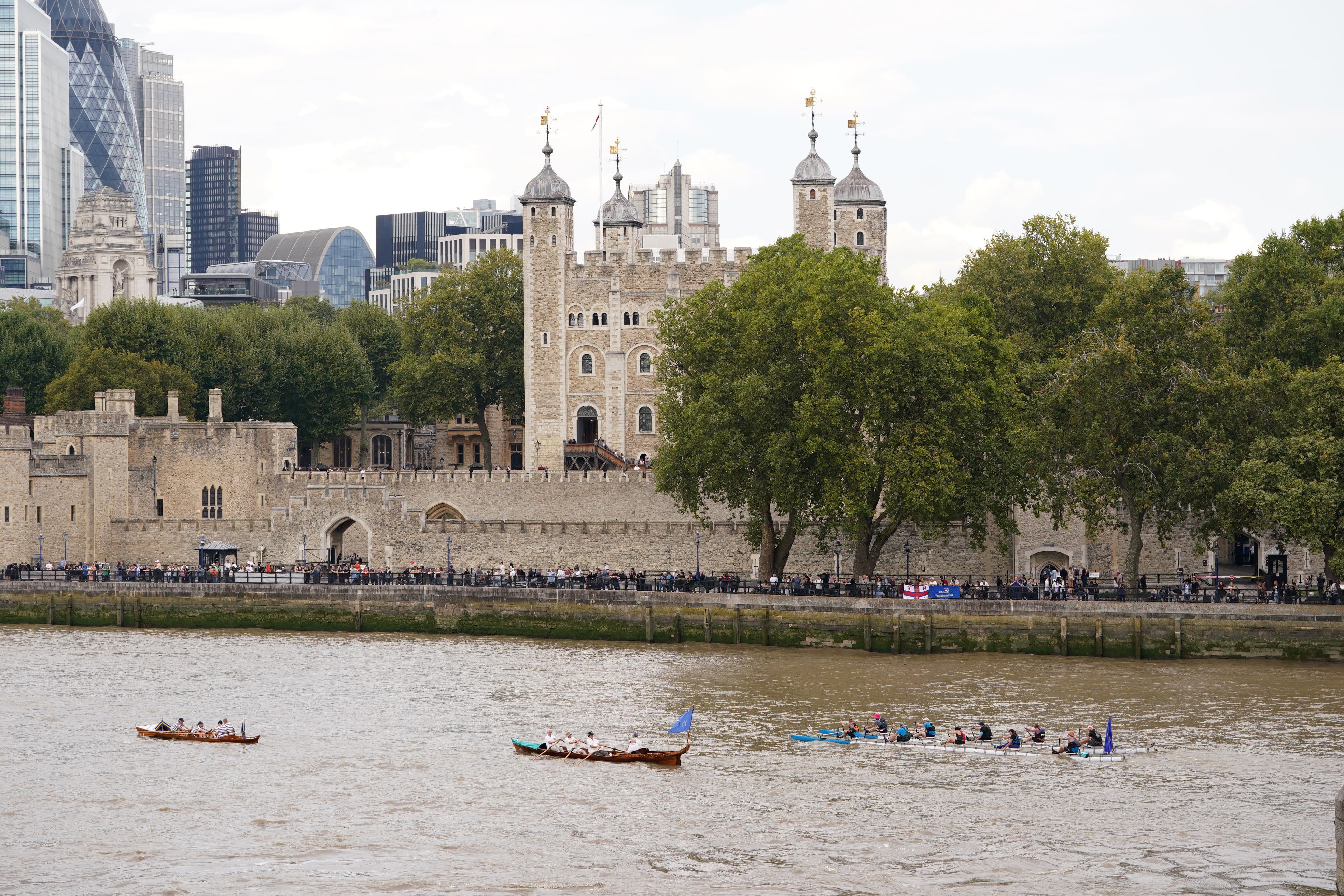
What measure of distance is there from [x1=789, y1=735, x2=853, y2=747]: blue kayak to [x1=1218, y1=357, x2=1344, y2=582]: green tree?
613 inches

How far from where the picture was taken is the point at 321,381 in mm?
82625

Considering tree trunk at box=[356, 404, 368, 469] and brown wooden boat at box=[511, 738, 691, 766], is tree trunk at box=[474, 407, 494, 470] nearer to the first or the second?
tree trunk at box=[356, 404, 368, 469]

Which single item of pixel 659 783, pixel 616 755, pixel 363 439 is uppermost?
pixel 363 439

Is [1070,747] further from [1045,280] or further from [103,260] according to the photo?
[103,260]

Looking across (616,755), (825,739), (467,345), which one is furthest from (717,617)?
(467,345)

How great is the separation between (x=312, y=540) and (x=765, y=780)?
3490 centimetres

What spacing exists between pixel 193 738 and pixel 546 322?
40.2 metres

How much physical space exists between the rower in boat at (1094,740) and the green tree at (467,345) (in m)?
47.8

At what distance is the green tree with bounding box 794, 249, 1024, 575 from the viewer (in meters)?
52.4

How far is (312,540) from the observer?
2586 inches

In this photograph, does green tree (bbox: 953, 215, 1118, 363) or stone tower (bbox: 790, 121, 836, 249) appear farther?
stone tower (bbox: 790, 121, 836, 249)

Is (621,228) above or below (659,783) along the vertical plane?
above

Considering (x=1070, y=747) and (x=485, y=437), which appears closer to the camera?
(x=1070, y=747)

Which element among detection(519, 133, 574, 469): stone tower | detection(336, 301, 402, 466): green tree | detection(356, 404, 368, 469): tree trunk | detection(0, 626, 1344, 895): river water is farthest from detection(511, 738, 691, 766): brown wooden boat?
detection(336, 301, 402, 466): green tree
